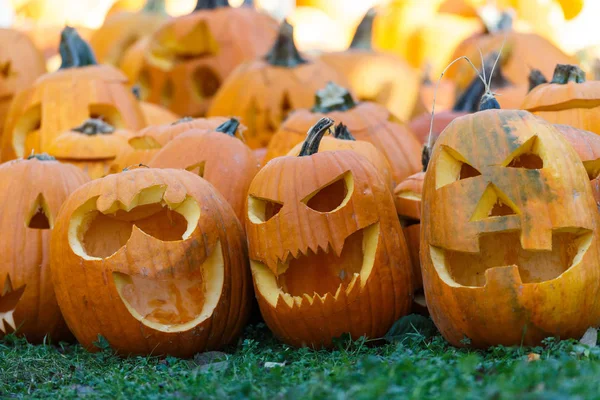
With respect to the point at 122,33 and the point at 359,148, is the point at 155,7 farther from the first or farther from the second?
the point at 359,148

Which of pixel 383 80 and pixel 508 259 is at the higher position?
pixel 383 80

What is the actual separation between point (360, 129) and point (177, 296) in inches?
73.9

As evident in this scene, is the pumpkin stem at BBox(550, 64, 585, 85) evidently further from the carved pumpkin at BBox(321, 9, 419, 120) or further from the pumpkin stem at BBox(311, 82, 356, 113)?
the carved pumpkin at BBox(321, 9, 419, 120)

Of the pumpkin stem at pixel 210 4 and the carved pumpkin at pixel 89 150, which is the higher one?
the pumpkin stem at pixel 210 4

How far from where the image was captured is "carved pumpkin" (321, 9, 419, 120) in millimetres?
7586

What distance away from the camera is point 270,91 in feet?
21.1

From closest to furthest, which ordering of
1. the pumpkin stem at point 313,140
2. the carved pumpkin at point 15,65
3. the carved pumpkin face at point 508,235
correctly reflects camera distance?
the carved pumpkin face at point 508,235 < the pumpkin stem at point 313,140 < the carved pumpkin at point 15,65

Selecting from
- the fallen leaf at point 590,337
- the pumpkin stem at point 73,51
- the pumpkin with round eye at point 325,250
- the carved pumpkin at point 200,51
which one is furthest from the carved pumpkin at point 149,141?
the fallen leaf at point 590,337

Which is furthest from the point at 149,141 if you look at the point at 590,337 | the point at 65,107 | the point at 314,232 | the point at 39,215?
the point at 590,337

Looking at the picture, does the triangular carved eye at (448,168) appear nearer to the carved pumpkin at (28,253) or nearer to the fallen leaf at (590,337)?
the fallen leaf at (590,337)

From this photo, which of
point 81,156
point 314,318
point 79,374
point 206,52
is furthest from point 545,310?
point 206,52

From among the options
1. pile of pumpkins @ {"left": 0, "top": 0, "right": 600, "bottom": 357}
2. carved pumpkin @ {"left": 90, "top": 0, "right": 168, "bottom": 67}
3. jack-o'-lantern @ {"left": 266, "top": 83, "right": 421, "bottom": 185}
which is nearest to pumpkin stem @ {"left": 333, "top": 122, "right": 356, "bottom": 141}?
pile of pumpkins @ {"left": 0, "top": 0, "right": 600, "bottom": 357}

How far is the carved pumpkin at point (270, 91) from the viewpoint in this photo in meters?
6.45

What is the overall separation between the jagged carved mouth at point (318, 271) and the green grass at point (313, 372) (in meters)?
0.26
